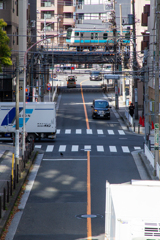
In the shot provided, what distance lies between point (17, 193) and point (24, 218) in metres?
2.31

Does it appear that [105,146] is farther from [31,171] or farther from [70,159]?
[31,171]

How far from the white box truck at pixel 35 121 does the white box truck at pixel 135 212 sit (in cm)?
2221

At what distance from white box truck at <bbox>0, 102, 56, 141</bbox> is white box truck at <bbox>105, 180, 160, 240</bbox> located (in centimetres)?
2221

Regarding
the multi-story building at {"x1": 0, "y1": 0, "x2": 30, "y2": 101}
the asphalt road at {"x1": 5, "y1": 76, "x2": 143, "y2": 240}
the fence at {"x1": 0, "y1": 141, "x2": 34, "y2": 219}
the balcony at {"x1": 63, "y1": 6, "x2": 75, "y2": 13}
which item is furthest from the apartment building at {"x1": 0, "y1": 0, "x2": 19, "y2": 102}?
the balcony at {"x1": 63, "y1": 6, "x2": 75, "y2": 13}

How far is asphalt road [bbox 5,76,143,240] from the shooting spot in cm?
1284

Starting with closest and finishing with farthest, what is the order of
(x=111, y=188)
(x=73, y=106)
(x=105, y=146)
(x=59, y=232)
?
(x=111, y=188)
(x=59, y=232)
(x=105, y=146)
(x=73, y=106)

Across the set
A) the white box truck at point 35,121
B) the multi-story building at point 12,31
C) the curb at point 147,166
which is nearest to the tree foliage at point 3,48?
the white box truck at point 35,121

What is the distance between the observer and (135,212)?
673 centimetres

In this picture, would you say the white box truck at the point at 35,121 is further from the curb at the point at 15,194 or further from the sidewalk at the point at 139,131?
the sidewalk at the point at 139,131

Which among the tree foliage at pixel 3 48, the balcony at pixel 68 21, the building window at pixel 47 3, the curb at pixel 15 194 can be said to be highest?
the building window at pixel 47 3

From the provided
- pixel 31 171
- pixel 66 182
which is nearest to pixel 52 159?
pixel 31 171

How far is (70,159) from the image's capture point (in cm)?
2456

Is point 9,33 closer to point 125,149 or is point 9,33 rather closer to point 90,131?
point 90,131

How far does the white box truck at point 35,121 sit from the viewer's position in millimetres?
30031
